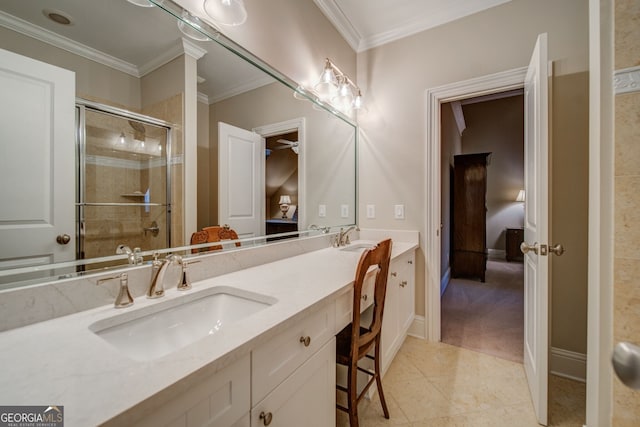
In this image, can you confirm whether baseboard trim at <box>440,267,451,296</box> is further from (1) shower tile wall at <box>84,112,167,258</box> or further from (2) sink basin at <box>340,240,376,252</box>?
(1) shower tile wall at <box>84,112,167,258</box>

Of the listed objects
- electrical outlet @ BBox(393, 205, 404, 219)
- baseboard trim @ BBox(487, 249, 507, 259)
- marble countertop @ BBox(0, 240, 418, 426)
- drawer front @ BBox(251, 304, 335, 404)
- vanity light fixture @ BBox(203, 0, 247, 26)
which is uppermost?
vanity light fixture @ BBox(203, 0, 247, 26)

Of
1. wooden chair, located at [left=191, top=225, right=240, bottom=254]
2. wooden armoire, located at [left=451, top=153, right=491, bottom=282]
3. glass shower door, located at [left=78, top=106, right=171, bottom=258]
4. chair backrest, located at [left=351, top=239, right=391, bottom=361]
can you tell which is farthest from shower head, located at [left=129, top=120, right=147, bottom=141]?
wooden armoire, located at [left=451, top=153, right=491, bottom=282]

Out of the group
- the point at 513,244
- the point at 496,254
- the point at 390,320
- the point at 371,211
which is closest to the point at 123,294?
the point at 390,320

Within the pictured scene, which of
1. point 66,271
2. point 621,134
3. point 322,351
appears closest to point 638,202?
point 621,134

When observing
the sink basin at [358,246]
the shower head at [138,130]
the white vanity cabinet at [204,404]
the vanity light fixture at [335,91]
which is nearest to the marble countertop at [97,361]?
the white vanity cabinet at [204,404]

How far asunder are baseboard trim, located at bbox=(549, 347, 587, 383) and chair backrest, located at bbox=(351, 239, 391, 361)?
4.71 feet

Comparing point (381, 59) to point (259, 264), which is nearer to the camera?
point (259, 264)

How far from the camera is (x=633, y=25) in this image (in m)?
0.96

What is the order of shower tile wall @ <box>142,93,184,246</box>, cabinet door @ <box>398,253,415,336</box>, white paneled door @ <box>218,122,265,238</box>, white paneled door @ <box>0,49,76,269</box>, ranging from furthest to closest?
cabinet door @ <box>398,253,415,336</box>, white paneled door @ <box>218,122,265,238</box>, shower tile wall @ <box>142,93,184,246</box>, white paneled door @ <box>0,49,76,269</box>

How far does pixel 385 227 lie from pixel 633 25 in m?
1.76

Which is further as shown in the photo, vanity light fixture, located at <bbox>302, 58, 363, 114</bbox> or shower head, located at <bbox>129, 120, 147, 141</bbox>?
vanity light fixture, located at <bbox>302, 58, 363, 114</bbox>

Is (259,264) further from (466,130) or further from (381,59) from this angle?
(466,130)

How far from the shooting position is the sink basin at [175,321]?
0.76 m

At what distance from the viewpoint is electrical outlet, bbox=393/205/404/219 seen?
2.31 meters
